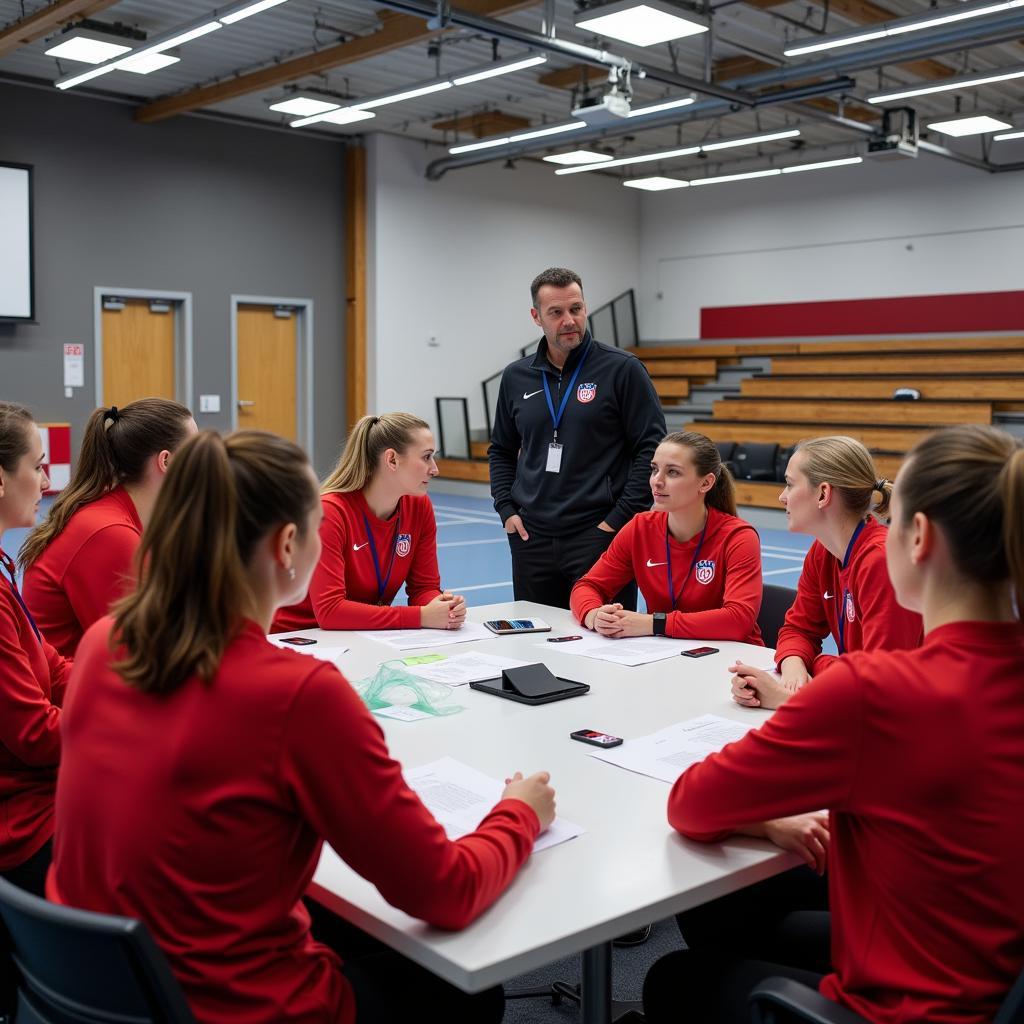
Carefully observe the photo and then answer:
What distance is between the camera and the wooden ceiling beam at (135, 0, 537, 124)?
27.3 feet

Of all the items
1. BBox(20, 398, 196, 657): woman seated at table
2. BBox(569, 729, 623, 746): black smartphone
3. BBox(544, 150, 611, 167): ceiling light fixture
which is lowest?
BBox(569, 729, 623, 746): black smartphone

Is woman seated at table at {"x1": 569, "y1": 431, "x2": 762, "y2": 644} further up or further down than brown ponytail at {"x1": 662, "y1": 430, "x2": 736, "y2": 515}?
further down

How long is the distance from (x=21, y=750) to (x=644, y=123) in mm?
10563

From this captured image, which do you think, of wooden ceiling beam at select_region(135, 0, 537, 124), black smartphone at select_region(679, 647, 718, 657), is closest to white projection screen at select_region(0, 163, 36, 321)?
wooden ceiling beam at select_region(135, 0, 537, 124)

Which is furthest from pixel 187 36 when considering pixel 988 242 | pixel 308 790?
pixel 988 242

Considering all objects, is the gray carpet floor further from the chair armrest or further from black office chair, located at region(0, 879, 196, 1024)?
black office chair, located at region(0, 879, 196, 1024)

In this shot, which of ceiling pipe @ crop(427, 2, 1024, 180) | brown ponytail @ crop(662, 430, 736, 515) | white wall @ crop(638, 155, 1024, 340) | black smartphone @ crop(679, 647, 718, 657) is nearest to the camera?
black smartphone @ crop(679, 647, 718, 657)

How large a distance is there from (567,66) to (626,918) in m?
10.3

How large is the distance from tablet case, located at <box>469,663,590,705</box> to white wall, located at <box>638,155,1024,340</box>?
12.9 m

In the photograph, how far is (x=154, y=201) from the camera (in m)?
11.7

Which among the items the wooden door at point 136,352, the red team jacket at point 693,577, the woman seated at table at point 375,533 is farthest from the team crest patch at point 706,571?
the wooden door at point 136,352

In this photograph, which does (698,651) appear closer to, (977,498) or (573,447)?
(573,447)

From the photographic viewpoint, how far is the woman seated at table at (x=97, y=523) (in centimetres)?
243

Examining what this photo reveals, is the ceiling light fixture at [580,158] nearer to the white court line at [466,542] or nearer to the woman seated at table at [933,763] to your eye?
the white court line at [466,542]
